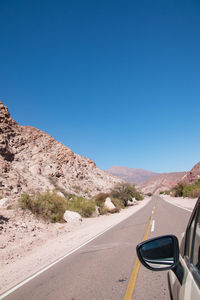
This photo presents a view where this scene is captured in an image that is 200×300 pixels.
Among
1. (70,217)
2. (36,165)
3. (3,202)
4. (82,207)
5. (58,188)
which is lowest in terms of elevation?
(70,217)

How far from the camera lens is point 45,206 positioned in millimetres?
16422

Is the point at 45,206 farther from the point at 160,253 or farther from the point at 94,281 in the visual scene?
the point at 160,253

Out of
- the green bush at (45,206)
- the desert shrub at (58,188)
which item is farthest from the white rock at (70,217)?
the desert shrub at (58,188)

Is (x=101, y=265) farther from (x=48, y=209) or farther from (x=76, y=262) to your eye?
(x=48, y=209)

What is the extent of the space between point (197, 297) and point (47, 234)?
12719 mm

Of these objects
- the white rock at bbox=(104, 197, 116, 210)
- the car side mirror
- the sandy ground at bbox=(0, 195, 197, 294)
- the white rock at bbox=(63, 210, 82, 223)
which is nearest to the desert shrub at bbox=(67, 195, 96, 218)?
the white rock at bbox=(63, 210, 82, 223)

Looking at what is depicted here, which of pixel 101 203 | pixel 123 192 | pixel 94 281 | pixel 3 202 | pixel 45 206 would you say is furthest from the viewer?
pixel 123 192

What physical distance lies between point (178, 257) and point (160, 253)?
0.17 metres

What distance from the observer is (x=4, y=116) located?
1534 inches

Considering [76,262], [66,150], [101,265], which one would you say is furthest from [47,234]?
[66,150]

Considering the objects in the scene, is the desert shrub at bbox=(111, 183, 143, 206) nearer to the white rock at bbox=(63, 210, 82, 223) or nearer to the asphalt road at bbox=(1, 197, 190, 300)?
the white rock at bbox=(63, 210, 82, 223)

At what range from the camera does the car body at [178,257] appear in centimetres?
169

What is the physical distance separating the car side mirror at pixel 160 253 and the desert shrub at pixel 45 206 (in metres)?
15.3

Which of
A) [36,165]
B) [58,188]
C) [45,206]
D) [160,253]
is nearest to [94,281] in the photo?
[160,253]
